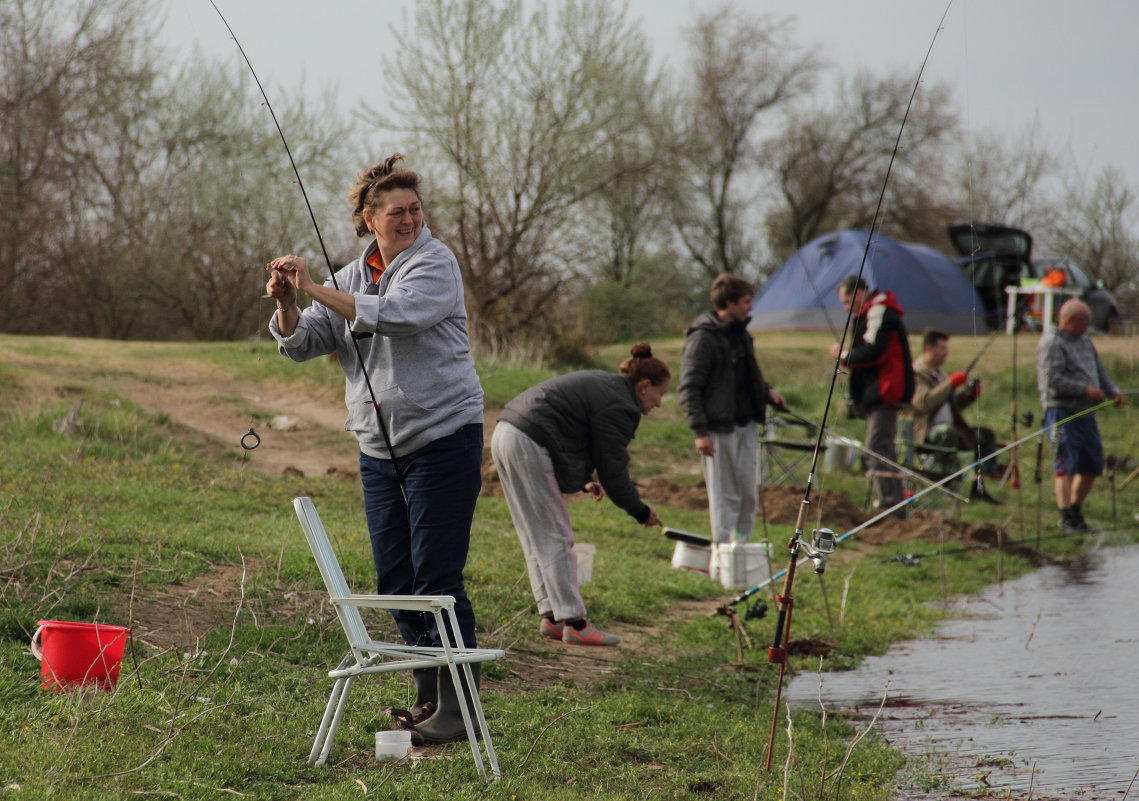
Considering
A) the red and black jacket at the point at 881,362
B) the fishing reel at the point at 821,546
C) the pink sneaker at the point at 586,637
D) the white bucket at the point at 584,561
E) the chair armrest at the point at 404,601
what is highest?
the red and black jacket at the point at 881,362

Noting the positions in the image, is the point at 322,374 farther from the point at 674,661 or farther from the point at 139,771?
the point at 139,771

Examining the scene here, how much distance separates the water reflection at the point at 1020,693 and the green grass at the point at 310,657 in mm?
257

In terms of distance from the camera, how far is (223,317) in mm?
19578

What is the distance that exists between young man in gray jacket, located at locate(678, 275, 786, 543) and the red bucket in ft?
14.4

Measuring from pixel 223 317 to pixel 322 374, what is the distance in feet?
18.5

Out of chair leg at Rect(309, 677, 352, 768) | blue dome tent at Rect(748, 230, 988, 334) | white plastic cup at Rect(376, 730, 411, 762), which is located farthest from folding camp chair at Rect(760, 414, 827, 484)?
blue dome tent at Rect(748, 230, 988, 334)

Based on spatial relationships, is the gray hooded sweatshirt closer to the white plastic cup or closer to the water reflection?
the white plastic cup

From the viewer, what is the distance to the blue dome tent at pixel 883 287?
2170cm

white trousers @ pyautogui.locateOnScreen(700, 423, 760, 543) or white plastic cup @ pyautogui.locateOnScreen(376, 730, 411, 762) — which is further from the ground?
white trousers @ pyautogui.locateOnScreen(700, 423, 760, 543)

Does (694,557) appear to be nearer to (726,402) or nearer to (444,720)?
(726,402)

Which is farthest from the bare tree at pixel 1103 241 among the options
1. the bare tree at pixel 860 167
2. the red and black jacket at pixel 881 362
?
the red and black jacket at pixel 881 362

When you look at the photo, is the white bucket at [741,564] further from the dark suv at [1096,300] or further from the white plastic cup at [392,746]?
the dark suv at [1096,300]

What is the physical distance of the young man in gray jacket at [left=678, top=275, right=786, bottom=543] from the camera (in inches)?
301

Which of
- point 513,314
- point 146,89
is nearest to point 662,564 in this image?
point 513,314
